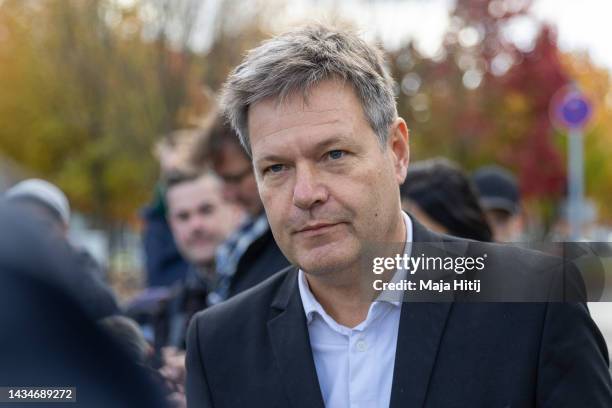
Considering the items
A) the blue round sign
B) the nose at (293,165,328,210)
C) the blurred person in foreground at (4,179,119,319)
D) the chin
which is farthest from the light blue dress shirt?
the blue round sign

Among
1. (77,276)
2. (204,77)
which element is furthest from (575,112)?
(77,276)

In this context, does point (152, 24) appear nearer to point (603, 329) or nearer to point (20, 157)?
point (603, 329)

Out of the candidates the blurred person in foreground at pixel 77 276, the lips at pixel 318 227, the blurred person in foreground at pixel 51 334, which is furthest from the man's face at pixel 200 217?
the blurred person in foreground at pixel 51 334

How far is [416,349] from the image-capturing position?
6.96ft

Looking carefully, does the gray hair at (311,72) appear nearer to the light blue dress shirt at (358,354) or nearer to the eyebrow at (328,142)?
the eyebrow at (328,142)

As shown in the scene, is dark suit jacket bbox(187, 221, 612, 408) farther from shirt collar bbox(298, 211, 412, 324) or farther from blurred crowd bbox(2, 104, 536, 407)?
blurred crowd bbox(2, 104, 536, 407)

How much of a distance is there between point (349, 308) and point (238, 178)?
1.73 metres

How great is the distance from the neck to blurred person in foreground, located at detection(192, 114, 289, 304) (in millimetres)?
1049

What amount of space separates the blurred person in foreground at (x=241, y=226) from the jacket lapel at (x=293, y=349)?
3.11 ft

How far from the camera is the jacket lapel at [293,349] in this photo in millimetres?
2168

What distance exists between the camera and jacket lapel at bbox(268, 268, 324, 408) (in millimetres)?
2168

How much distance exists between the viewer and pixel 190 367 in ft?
7.93

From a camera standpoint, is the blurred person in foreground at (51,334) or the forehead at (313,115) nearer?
the blurred person in foreground at (51,334)

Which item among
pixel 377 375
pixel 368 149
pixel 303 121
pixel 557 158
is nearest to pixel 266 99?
pixel 303 121
